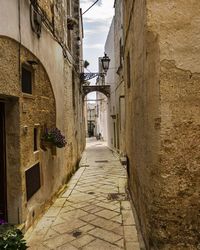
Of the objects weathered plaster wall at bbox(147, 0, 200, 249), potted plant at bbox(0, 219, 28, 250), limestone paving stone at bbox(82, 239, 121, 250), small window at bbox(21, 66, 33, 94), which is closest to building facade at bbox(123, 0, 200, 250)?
weathered plaster wall at bbox(147, 0, 200, 249)

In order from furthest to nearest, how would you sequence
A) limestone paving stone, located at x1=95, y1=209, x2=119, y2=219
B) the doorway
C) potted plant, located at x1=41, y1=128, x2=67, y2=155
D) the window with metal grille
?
potted plant, located at x1=41, y1=128, x2=67, y2=155 → limestone paving stone, located at x1=95, y1=209, x2=119, y2=219 → the window with metal grille → the doorway

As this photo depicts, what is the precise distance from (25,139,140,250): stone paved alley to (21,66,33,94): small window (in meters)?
2.24

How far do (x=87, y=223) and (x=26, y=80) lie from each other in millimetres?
2596

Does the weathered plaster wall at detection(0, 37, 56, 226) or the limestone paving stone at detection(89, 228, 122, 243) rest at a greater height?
the weathered plaster wall at detection(0, 37, 56, 226)

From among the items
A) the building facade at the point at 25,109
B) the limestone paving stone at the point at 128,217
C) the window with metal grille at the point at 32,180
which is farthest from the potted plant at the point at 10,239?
the limestone paving stone at the point at 128,217

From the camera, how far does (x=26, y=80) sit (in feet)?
15.9

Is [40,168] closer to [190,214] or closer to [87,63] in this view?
[190,214]

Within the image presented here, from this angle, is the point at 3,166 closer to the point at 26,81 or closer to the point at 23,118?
the point at 23,118

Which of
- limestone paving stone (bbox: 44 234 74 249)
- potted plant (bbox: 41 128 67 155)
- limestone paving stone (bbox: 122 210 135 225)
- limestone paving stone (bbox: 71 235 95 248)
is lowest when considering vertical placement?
limestone paving stone (bbox: 44 234 74 249)

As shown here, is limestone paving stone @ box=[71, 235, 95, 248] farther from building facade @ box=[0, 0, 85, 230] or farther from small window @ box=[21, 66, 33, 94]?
small window @ box=[21, 66, 33, 94]

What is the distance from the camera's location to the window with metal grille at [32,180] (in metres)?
4.63

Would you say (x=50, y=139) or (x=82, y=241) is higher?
(x=50, y=139)

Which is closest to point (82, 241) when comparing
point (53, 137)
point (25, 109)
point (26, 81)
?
point (25, 109)

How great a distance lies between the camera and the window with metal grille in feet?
15.2
